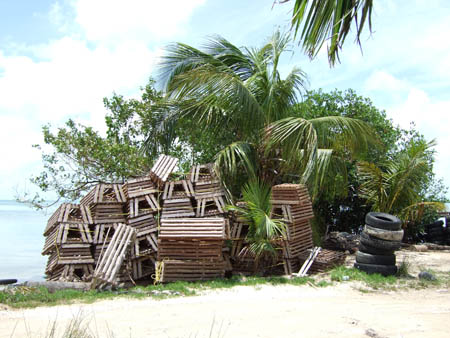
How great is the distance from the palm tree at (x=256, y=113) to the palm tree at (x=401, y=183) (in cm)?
123

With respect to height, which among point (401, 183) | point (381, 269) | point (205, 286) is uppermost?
point (401, 183)

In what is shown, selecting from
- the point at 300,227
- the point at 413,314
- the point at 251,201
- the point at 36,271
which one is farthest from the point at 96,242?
the point at 36,271

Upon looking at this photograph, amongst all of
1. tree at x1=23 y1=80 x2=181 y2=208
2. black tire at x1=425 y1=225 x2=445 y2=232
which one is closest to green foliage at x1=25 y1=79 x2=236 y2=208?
tree at x1=23 y1=80 x2=181 y2=208

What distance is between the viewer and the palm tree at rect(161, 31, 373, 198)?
11.1 meters

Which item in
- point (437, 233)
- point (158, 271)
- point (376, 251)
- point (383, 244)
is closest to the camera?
point (158, 271)

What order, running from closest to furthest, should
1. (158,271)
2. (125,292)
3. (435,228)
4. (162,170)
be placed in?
(125,292) < (158,271) < (162,170) < (435,228)

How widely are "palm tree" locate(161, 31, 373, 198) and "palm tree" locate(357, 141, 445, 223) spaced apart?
1228 mm

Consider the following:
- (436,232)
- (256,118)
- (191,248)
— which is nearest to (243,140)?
(256,118)

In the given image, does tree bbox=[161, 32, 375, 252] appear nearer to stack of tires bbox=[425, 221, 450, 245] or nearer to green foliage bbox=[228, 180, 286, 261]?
green foliage bbox=[228, 180, 286, 261]

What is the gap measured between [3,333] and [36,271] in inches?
596

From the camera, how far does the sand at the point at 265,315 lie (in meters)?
6.14

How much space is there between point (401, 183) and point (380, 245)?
12.1 feet

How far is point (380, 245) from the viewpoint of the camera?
1009cm

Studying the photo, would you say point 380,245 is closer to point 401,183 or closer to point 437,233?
point 401,183
